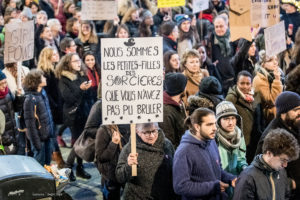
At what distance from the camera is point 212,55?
35.1ft

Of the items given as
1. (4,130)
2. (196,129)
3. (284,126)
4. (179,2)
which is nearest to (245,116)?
(284,126)

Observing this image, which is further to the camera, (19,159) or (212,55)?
(212,55)

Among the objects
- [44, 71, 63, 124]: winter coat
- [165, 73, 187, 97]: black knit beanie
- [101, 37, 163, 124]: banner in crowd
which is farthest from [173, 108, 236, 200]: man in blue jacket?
[44, 71, 63, 124]: winter coat

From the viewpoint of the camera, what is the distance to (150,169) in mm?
5723

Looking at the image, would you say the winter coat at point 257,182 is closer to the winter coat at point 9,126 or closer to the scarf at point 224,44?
the winter coat at point 9,126

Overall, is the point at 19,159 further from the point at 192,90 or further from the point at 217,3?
the point at 217,3

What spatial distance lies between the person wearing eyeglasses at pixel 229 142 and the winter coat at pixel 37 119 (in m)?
2.93

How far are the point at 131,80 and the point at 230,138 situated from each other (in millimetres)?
1213

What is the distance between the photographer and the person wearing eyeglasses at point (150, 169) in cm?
571

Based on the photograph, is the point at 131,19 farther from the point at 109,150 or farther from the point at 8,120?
the point at 109,150

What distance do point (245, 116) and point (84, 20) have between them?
17.4ft

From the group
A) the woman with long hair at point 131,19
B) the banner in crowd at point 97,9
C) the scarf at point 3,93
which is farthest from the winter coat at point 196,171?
the woman with long hair at point 131,19

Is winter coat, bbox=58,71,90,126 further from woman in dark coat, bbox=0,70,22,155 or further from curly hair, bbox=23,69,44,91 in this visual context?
woman in dark coat, bbox=0,70,22,155

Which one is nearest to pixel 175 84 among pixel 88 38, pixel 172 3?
pixel 88 38
